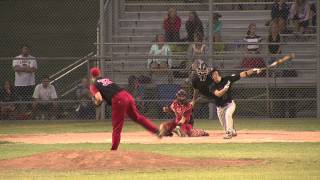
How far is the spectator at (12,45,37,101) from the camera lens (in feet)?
81.4

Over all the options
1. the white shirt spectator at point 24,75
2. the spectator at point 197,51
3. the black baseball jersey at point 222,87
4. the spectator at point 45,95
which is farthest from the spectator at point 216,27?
the black baseball jersey at point 222,87

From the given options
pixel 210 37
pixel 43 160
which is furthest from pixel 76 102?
pixel 43 160

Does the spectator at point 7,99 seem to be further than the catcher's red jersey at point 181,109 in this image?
Yes

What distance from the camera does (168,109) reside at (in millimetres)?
19125

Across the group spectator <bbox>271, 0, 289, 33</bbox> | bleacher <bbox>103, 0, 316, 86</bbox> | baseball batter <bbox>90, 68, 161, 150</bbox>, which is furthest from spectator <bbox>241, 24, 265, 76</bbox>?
baseball batter <bbox>90, 68, 161, 150</bbox>

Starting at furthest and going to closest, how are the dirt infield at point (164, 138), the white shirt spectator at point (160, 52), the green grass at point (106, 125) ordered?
the white shirt spectator at point (160, 52), the green grass at point (106, 125), the dirt infield at point (164, 138)

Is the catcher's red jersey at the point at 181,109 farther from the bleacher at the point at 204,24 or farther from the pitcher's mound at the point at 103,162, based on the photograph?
the pitcher's mound at the point at 103,162

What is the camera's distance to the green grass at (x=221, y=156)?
42.1 feet

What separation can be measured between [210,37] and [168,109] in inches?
224

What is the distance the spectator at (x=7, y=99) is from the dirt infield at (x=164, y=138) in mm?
3831

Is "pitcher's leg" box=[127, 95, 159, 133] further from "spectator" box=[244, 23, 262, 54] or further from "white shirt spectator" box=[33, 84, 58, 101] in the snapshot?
"spectator" box=[244, 23, 262, 54]

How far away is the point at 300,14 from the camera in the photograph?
2562 cm

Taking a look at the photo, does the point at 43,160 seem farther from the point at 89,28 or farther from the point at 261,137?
the point at 89,28

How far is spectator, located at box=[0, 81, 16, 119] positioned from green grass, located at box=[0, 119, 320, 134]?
12.9 inches
